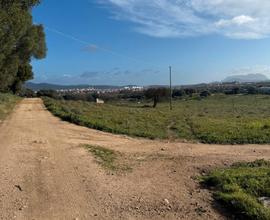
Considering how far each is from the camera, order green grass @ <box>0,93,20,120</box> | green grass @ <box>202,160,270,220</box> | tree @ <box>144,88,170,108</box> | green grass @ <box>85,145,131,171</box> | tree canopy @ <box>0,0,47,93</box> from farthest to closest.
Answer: tree @ <box>144,88,170,108</box>, green grass @ <box>0,93,20,120</box>, tree canopy @ <box>0,0,47,93</box>, green grass @ <box>85,145,131,171</box>, green grass @ <box>202,160,270,220</box>

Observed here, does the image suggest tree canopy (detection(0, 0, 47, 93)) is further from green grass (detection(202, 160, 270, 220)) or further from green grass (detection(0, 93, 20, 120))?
green grass (detection(202, 160, 270, 220))


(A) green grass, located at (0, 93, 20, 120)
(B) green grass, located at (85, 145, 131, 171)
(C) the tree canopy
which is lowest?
(A) green grass, located at (0, 93, 20, 120)

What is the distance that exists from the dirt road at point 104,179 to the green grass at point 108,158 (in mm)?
253

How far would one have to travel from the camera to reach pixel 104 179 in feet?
28.3

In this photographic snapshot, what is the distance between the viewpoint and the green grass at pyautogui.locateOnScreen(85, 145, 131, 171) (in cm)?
989

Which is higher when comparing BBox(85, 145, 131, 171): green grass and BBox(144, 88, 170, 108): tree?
BBox(85, 145, 131, 171): green grass

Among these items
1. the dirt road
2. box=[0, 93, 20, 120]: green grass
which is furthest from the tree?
the dirt road

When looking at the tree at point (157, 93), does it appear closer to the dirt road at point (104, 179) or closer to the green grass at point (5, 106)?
the green grass at point (5, 106)

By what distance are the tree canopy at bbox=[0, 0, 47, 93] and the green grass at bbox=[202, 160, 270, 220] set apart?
46.8ft

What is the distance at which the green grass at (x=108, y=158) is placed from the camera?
32.4ft

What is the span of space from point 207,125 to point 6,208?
A: 1274 cm

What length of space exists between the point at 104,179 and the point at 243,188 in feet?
9.07

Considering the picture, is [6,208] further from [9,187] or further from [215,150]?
[215,150]

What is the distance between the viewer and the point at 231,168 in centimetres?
1002
